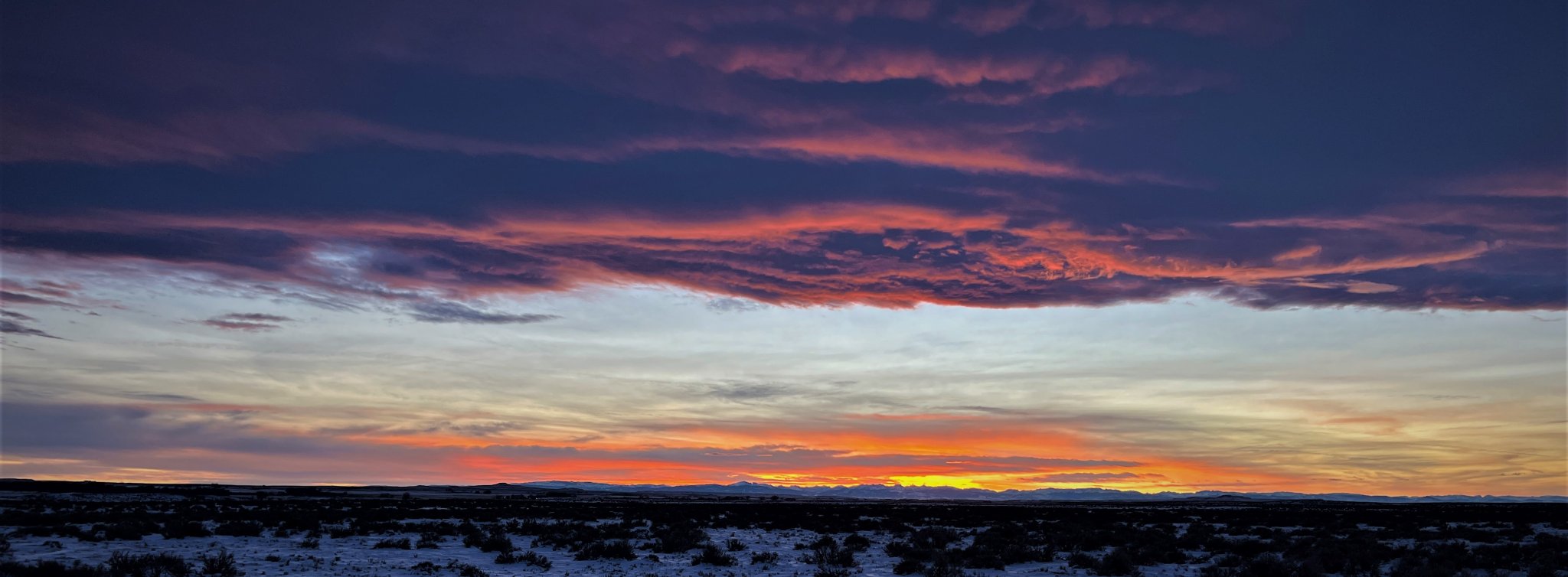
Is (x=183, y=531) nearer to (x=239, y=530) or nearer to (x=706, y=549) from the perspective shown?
(x=239, y=530)

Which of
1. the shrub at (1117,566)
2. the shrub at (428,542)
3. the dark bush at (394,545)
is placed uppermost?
the shrub at (1117,566)

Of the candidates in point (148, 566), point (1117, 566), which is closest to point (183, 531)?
point (148, 566)

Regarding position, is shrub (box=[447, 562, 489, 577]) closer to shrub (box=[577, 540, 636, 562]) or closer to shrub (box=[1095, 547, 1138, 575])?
shrub (box=[577, 540, 636, 562])

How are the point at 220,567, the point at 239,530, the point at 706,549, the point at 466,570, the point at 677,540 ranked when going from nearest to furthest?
1. the point at 220,567
2. the point at 466,570
3. the point at 706,549
4. the point at 677,540
5. the point at 239,530

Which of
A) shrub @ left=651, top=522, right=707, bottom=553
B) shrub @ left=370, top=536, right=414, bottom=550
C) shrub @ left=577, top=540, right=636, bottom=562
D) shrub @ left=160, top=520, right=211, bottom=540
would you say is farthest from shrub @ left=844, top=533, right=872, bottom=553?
shrub @ left=160, top=520, right=211, bottom=540

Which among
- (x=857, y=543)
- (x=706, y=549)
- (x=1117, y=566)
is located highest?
(x=1117, y=566)

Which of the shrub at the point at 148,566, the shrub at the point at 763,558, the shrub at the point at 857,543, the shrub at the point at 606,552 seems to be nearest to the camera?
the shrub at the point at 148,566

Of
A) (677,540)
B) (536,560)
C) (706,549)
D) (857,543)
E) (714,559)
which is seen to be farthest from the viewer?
(857,543)

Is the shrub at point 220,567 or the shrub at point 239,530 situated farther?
the shrub at point 239,530

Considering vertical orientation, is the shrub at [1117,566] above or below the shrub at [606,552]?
above

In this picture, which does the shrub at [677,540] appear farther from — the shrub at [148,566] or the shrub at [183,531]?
the shrub at [183,531]

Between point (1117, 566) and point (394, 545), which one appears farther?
point (394, 545)

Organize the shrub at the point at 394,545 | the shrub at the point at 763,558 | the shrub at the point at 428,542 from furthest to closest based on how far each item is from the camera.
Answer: the shrub at the point at 428,542, the shrub at the point at 394,545, the shrub at the point at 763,558

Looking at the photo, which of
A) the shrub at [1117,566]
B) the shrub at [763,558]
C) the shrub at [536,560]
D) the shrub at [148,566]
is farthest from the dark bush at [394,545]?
the shrub at [1117,566]
